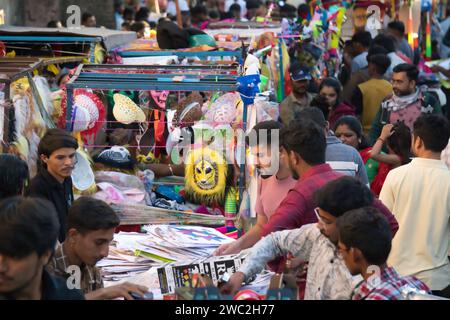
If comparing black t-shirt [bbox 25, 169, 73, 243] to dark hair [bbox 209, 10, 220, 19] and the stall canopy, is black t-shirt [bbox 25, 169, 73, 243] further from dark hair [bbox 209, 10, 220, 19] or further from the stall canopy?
dark hair [bbox 209, 10, 220, 19]

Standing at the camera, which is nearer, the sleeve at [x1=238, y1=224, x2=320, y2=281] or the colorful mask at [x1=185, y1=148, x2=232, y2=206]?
the sleeve at [x1=238, y1=224, x2=320, y2=281]

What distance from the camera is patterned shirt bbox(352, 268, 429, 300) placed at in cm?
391

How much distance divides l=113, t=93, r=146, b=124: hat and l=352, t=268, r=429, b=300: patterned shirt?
4256 mm

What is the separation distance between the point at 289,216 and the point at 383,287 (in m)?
1.08

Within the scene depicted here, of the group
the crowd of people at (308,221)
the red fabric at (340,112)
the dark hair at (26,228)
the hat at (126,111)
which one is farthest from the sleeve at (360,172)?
the dark hair at (26,228)

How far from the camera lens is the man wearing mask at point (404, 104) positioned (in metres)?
9.20

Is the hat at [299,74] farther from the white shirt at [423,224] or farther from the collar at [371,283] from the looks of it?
the collar at [371,283]

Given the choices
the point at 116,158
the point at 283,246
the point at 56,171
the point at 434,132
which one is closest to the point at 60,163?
the point at 56,171

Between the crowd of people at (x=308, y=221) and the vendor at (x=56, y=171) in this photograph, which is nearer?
the crowd of people at (x=308, y=221)

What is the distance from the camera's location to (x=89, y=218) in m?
4.50

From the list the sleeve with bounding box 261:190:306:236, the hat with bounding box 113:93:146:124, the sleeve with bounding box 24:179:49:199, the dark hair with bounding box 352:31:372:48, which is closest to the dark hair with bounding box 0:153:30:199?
the sleeve with bounding box 24:179:49:199

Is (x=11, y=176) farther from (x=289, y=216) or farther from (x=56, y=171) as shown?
(x=289, y=216)

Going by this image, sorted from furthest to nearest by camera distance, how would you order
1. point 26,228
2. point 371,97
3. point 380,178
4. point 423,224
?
point 371,97, point 380,178, point 423,224, point 26,228

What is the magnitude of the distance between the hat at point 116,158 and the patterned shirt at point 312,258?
3298mm
